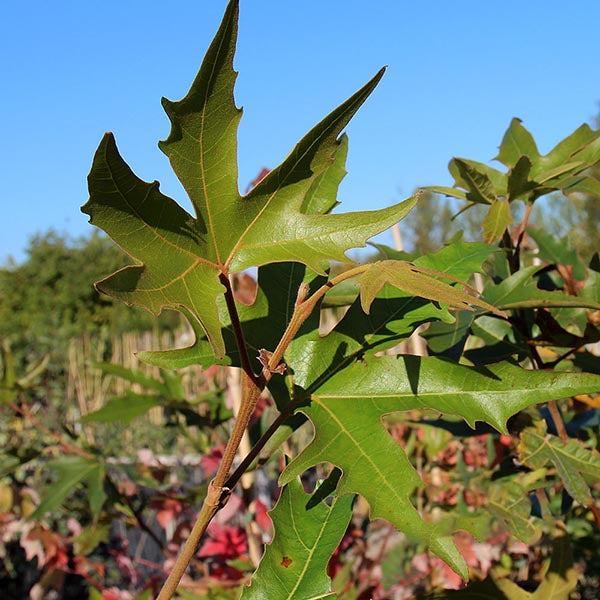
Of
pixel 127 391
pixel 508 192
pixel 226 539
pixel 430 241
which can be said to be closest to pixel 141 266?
pixel 508 192

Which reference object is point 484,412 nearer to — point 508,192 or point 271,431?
point 271,431

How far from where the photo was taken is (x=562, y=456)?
1.06 m

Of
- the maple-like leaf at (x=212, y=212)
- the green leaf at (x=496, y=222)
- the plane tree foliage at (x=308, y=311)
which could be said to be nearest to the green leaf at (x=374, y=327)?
the plane tree foliage at (x=308, y=311)

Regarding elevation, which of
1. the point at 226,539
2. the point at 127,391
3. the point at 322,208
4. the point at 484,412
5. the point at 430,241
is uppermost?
the point at 430,241

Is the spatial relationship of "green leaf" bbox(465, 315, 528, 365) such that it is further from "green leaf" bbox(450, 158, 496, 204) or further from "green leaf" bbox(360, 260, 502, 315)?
"green leaf" bbox(360, 260, 502, 315)

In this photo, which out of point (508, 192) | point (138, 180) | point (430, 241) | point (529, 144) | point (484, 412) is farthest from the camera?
point (430, 241)

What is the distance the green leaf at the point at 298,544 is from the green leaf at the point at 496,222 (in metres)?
0.44

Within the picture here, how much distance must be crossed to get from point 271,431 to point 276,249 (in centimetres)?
21

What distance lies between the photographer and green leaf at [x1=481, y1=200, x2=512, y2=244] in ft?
3.20

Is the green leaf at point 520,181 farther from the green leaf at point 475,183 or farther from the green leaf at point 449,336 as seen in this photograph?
the green leaf at point 449,336

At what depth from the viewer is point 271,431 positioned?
0.74 meters

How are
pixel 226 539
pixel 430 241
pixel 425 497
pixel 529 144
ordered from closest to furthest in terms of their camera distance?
pixel 529 144, pixel 226 539, pixel 425 497, pixel 430 241

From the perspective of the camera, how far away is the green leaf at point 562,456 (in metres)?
1.00

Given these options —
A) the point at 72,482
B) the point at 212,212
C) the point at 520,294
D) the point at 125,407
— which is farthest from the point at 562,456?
the point at 72,482
